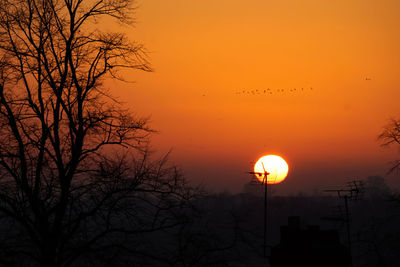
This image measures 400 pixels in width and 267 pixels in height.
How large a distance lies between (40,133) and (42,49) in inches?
87.4

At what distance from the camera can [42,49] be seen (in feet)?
39.7

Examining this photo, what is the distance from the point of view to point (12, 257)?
1047cm

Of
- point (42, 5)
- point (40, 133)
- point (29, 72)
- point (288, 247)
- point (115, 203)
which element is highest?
point (42, 5)

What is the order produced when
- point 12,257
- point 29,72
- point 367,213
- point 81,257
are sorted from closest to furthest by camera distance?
point 12,257, point 81,257, point 29,72, point 367,213

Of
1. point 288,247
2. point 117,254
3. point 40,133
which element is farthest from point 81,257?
point 288,247

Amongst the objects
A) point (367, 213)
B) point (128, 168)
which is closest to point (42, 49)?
point (128, 168)

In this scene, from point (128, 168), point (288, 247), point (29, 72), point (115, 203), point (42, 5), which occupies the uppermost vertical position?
point (42, 5)

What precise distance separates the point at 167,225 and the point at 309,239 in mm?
12173

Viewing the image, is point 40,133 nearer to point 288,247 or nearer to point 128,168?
point 128,168

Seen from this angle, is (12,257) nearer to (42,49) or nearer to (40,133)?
(40,133)

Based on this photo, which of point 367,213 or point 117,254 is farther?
point 367,213

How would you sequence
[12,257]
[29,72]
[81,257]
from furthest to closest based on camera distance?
[29,72] < [81,257] < [12,257]

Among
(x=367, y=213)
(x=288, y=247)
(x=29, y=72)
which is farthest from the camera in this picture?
(x=367, y=213)

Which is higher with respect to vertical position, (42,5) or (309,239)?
(42,5)
